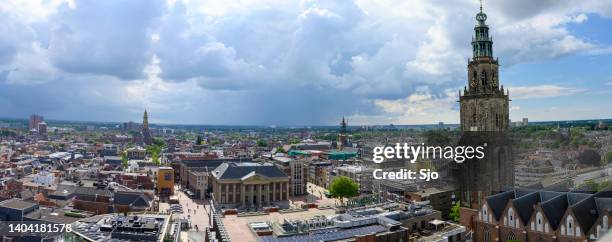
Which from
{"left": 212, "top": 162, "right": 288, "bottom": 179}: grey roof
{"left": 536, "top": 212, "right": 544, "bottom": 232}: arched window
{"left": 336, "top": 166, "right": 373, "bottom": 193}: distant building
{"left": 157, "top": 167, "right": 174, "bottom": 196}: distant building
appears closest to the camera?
{"left": 536, "top": 212, "right": 544, "bottom": 232}: arched window

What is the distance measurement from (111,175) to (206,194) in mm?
22930

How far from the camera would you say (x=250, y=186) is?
94.0m

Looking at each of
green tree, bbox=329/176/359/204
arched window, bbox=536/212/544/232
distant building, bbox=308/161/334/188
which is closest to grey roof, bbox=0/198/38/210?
green tree, bbox=329/176/359/204

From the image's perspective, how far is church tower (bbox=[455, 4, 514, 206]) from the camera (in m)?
64.2

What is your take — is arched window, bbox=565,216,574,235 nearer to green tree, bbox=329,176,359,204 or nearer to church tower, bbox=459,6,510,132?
church tower, bbox=459,6,510,132

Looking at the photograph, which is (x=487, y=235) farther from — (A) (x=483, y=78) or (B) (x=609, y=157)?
(B) (x=609, y=157)

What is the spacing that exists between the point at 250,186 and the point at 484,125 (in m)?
48.0

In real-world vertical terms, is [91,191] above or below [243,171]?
below

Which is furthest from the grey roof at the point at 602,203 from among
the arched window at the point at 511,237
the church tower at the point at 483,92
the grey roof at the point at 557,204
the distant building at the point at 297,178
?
the distant building at the point at 297,178

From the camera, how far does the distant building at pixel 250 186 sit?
92.5 meters

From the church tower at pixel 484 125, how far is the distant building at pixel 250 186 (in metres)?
40.1

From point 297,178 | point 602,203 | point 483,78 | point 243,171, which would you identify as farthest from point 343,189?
point 602,203

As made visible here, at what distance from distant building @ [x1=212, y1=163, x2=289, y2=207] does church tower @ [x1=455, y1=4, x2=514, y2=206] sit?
4008cm

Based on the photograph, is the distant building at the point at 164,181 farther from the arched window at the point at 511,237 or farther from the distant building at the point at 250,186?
the arched window at the point at 511,237
